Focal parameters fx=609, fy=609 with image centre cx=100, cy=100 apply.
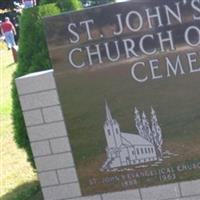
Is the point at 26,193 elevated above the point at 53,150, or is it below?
below

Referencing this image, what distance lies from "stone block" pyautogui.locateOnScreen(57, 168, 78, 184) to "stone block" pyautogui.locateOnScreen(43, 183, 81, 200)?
0.05 meters

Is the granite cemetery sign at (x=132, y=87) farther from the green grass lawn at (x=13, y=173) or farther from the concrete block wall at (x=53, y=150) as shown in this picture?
the green grass lawn at (x=13, y=173)

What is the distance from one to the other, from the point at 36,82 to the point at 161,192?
4.50 feet

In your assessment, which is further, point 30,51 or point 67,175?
point 30,51

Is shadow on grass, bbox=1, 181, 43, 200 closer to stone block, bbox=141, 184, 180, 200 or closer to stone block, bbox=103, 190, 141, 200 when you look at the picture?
stone block, bbox=103, 190, 141, 200

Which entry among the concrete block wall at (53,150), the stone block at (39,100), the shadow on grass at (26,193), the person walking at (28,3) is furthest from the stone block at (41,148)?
the person walking at (28,3)

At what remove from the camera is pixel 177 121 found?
16.0 ft

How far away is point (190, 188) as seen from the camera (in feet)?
16.2

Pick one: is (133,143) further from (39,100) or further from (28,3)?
(28,3)

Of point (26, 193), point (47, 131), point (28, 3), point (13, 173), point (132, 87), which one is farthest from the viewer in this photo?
point (13, 173)

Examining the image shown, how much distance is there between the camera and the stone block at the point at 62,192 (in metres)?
5.16

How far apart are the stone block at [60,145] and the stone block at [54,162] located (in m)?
0.04

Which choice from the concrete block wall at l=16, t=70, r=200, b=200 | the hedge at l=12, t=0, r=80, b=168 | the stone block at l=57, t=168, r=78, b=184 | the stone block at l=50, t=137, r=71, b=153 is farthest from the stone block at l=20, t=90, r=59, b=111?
the hedge at l=12, t=0, r=80, b=168

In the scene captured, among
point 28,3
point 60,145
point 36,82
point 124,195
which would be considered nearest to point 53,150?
Result: point 60,145
